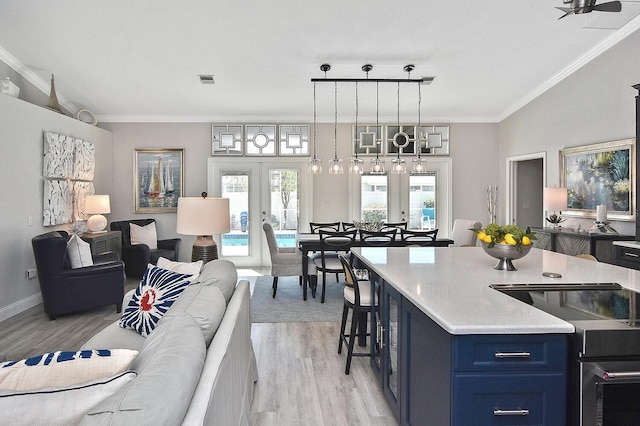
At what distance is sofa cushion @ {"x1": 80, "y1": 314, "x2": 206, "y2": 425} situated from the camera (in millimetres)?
905

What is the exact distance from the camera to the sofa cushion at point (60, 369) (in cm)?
109

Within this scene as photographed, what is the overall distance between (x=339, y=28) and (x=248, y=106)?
2889 millimetres

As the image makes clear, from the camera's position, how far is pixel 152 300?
98.3 inches

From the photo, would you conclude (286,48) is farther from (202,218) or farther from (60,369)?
(60,369)

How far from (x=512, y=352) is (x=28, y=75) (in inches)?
256

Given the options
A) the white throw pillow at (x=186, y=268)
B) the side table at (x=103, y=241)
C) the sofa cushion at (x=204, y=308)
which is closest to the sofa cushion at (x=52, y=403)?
the sofa cushion at (x=204, y=308)

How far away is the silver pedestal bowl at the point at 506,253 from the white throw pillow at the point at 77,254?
4.10 meters

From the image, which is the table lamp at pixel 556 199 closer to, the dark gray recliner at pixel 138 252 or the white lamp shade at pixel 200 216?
the white lamp shade at pixel 200 216

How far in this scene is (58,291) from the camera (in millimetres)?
4258

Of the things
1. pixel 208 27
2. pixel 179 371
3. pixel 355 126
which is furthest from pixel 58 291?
pixel 355 126

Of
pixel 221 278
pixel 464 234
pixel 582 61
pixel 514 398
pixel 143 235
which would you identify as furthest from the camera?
pixel 143 235

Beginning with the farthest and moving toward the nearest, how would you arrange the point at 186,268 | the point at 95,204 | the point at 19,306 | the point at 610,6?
the point at 95,204
the point at 19,306
the point at 610,6
the point at 186,268

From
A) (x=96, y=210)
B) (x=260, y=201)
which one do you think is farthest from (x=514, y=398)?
(x=260, y=201)

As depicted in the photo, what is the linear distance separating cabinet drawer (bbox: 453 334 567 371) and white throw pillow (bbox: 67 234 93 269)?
427 cm
